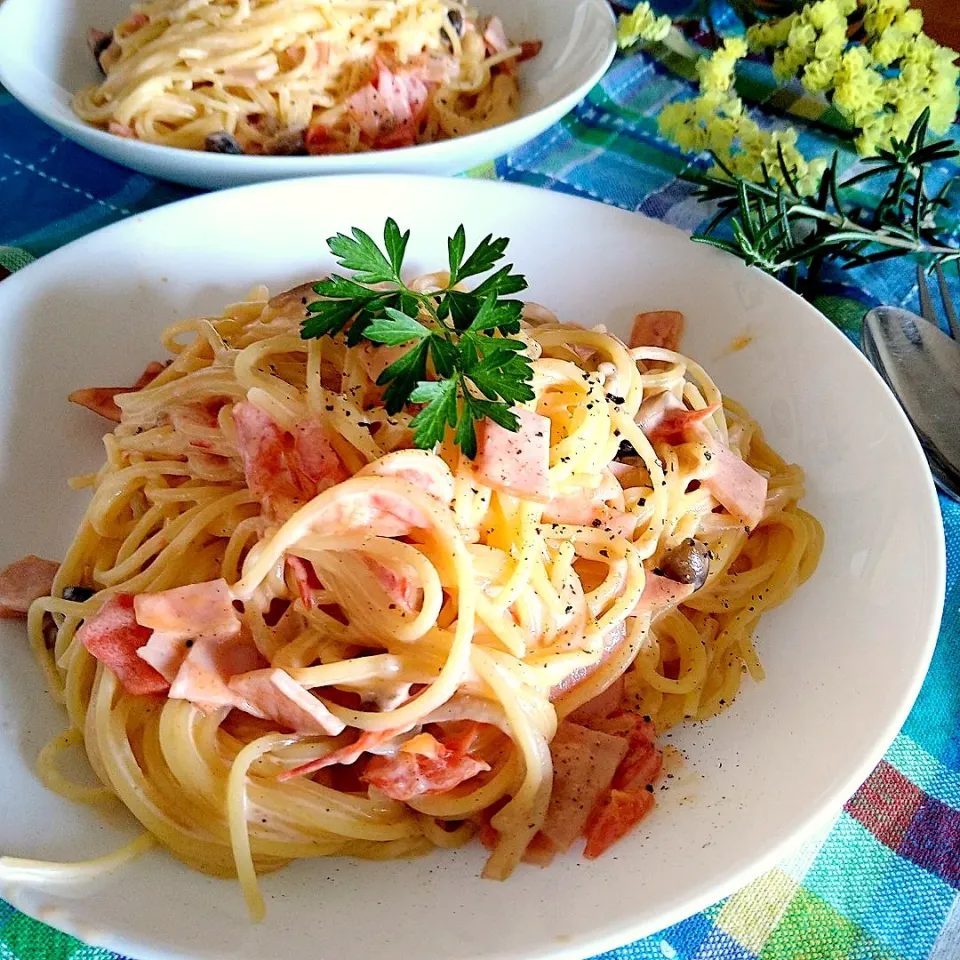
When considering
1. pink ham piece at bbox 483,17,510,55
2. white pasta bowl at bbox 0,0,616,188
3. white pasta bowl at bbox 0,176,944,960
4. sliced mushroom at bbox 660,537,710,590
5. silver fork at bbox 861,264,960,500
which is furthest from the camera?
pink ham piece at bbox 483,17,510,55

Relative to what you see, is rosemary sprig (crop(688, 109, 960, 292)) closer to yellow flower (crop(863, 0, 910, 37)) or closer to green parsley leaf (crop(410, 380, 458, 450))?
yellow flower (crop(863, 0, 910, 37))

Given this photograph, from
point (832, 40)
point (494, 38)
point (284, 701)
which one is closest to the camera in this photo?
point (284, 701)

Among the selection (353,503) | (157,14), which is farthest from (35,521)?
(157,14)

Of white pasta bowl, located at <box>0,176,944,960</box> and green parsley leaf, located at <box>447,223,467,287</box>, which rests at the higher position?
green parsley leaf, located at <box>447,223,467,287</box>

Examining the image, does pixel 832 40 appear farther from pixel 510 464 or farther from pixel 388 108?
pixel 510 464

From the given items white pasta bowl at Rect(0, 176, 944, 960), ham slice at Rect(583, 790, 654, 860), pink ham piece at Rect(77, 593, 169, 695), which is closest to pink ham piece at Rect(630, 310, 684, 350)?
white pasta bowl at Rect(0, 176, 944, 960)

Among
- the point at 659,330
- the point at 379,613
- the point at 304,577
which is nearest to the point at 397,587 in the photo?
the point at 379,613
